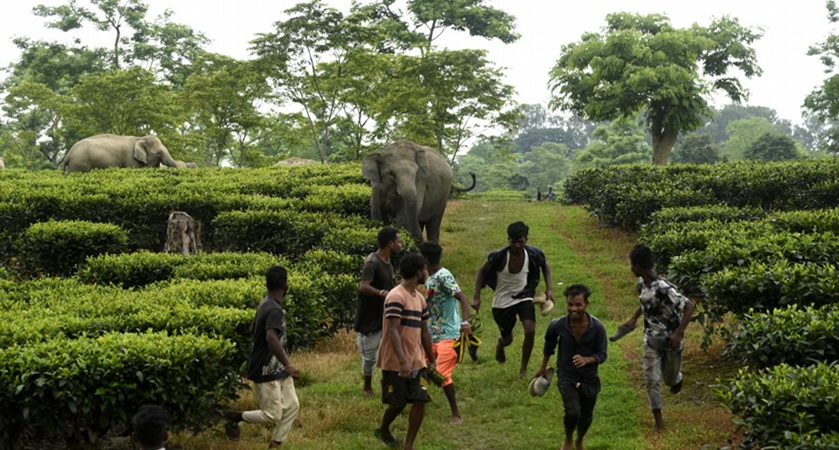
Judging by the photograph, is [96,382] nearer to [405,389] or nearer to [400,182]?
[405,389]

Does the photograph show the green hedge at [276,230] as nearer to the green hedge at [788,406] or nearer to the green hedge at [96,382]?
the green hedge at [96,382]

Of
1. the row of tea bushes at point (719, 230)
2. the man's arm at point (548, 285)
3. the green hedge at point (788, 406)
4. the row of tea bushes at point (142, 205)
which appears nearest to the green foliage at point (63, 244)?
the row of tea bushes at point (142, 205)

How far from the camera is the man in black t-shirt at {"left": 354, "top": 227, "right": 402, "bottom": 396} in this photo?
8.14 m

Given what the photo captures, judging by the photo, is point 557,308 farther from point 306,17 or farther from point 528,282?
point 306,17

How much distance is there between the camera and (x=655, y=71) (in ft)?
97.8

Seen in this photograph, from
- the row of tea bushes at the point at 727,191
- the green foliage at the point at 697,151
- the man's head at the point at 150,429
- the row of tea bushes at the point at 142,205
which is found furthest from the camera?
the green foliage at the point at 697,151

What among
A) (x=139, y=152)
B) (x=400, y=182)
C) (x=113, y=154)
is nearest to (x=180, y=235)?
(x=400, y=182)

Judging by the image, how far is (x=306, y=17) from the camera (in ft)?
97.5

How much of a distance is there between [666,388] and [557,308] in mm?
4731

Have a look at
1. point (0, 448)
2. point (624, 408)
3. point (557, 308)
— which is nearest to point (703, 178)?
point (557, 308)

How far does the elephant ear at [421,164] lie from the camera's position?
15942 millimetres

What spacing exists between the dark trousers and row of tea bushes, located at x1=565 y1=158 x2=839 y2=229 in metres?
11.0

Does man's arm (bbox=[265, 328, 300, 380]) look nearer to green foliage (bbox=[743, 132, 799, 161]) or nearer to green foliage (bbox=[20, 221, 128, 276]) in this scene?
green foliage (bbox=[20, 221, 128, 276])

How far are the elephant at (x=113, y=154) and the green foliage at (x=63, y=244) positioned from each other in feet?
43.1
